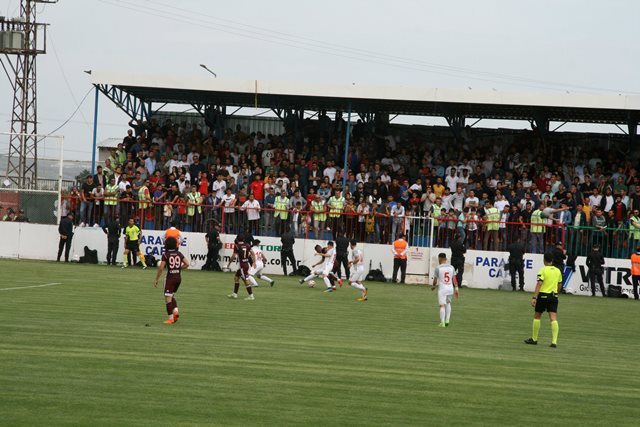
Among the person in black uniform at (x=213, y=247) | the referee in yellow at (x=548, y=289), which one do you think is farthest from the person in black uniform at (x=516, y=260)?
the referee in yellow at (x=548, y=289)

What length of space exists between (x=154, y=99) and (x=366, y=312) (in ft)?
83.0

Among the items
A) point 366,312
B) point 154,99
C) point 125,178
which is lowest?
point 366,312

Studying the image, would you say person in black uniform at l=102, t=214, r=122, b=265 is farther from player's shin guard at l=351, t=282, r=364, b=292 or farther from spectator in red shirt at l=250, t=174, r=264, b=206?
player's shin guard at l=351, t=282, r=364, b=292

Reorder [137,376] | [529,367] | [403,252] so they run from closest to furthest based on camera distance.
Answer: [137,376] < [529,367] < [403,252]

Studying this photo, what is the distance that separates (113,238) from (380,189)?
415 inches

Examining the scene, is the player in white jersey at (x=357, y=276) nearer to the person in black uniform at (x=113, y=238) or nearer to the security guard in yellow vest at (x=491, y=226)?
the security guard in yellow vest at (x=491, y=226)

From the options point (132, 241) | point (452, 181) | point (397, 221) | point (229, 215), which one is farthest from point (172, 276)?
point (452, 181)

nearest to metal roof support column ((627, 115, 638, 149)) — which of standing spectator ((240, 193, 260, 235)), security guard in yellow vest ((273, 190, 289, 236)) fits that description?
security guard in yellow vest ((273, 190, 289, 236))

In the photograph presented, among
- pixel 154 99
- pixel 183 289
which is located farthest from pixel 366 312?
pixel 154 99

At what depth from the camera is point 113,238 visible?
36500mm

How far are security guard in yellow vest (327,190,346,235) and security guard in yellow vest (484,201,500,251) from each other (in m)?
5.42

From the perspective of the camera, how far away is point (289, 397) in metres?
11.4

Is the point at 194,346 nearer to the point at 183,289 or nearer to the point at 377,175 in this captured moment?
the point at 183,289

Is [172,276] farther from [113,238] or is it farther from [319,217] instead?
[113,238]
